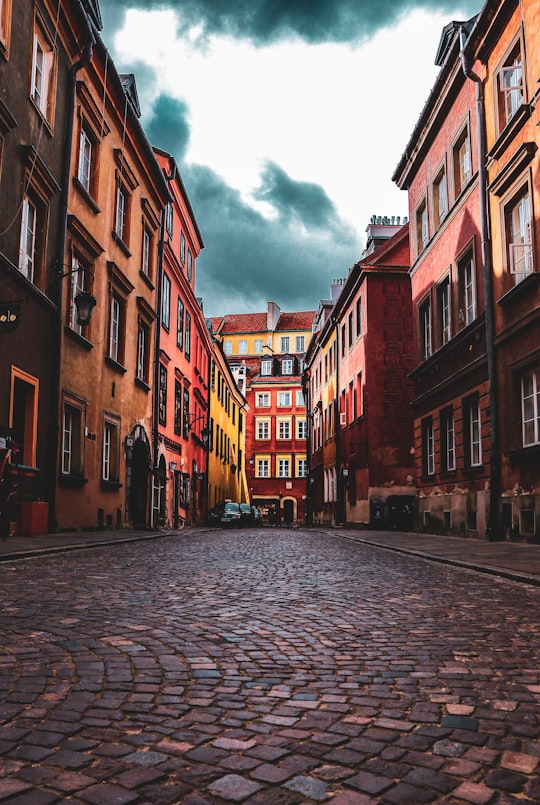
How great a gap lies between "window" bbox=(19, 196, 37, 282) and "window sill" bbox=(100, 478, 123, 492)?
6605 millimetres

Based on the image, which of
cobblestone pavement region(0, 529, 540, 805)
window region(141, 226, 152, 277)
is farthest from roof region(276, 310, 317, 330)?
cobblestone pavement region(0, 529, 540, 805)

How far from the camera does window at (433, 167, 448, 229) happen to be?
2158 centimetres

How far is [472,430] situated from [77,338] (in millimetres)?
10068

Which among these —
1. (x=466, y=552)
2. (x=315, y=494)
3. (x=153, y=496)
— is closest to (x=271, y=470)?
(x=315, y=494)

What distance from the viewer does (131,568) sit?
9984 millimetres

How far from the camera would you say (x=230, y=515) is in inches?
1565

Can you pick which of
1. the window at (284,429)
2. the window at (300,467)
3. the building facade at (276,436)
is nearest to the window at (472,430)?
the building facade at (276,436)

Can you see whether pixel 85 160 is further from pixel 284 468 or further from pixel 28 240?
pixel 284 468

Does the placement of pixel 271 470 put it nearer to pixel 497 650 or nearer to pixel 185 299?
pixel 185 299

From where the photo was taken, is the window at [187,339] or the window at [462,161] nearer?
the window at [462,161]

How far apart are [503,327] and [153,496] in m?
14.5

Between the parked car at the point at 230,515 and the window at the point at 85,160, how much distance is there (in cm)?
2297

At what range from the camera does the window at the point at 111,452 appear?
841 inches

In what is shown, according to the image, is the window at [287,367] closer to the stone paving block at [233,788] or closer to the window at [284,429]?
the window at [284,429]
